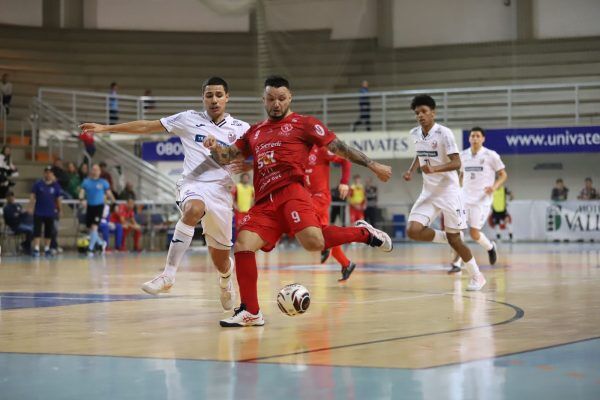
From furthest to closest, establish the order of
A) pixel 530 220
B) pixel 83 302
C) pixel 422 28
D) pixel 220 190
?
pixel 422 28
pixel 530 220
pixel 83 302
pixel 220 190

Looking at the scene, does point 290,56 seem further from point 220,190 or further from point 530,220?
point 220,190

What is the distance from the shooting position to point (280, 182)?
313 inches

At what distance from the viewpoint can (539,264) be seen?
54.6 feet

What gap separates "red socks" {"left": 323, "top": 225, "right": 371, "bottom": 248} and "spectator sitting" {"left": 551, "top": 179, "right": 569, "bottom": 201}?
73.3ft

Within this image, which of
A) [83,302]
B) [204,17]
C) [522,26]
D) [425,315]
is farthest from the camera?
[204,17]

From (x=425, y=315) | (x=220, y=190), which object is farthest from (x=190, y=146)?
(x=425, y=315)

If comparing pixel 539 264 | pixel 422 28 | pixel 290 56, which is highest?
pixel 422 28

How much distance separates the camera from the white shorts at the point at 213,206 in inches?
354

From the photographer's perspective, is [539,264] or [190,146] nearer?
[190,146]

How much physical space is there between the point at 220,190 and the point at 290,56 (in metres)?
18.6

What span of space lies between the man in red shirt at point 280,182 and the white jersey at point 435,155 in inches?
162

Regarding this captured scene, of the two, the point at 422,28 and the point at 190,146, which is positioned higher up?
the point at 422,28

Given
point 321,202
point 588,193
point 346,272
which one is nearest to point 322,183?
point 321,202

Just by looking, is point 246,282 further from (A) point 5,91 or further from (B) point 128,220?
(A) point 5,91
